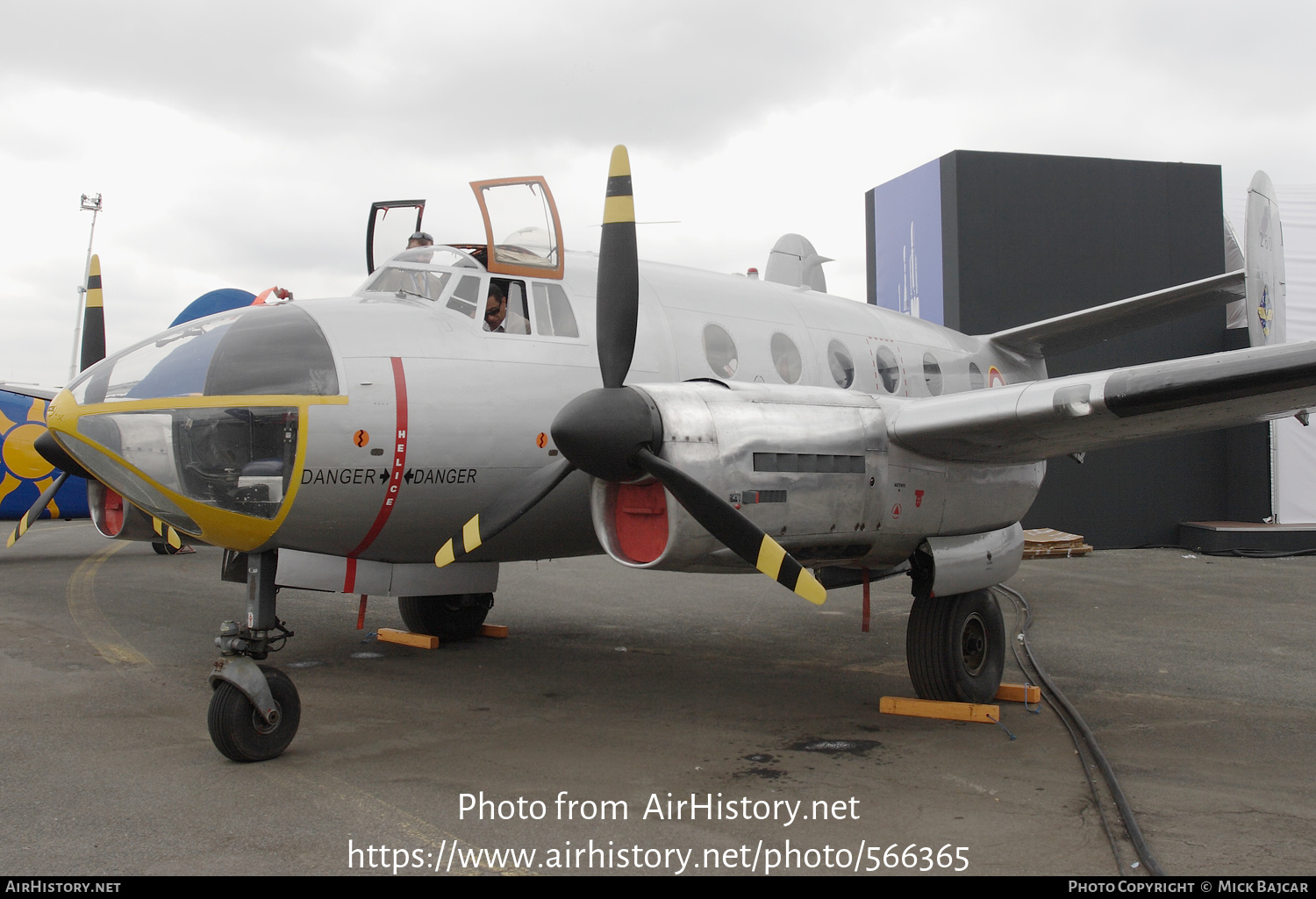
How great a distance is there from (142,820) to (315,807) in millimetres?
829

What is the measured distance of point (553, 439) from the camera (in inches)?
223

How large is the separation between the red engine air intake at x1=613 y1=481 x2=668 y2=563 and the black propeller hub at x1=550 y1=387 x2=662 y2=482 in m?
0.27

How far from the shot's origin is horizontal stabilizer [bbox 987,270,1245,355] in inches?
398

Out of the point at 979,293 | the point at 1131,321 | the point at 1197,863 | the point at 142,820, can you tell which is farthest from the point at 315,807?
the point at 979,293

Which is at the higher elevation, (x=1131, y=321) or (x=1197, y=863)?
(x=1131, y=321)

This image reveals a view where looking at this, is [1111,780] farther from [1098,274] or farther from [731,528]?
[1098,274]

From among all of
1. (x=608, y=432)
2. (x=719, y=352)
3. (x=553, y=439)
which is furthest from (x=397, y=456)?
(x=719, y=352)

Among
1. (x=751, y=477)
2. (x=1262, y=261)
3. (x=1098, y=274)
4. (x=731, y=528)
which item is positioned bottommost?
(x=731, y=528)

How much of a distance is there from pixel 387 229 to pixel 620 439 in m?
4.34

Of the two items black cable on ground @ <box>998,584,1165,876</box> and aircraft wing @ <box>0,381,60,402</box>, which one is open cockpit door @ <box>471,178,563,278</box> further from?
aircraft wing @ <box>0,381,60,402</box>

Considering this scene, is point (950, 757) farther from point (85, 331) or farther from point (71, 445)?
point (85, 331)

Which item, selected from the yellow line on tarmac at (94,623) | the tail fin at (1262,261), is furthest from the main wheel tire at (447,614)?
the tail fin at (1262,261)

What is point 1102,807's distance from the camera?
16.6 feet

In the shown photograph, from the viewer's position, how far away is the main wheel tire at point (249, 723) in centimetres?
568
